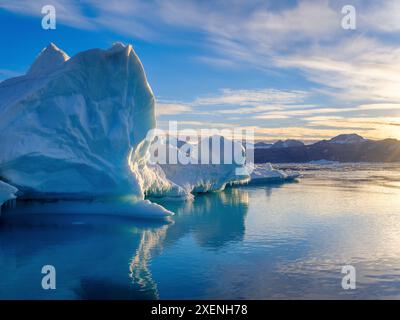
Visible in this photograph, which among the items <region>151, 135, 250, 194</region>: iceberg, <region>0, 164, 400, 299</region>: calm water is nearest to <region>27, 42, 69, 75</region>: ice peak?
<region>0, 164, 400, 299</region>: calm water

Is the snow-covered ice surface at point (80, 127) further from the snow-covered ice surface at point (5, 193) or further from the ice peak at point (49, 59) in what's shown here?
the snow-covered ice surface at point (5, 193)

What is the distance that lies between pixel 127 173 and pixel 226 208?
291 inches

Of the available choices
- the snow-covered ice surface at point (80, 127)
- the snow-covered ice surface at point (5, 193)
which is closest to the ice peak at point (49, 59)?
the snow-covered ice surface at point (80, 127)

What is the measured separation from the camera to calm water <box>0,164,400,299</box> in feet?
29.3

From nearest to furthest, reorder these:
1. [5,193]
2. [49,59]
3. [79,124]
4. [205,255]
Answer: [205,255]
[5,193]
[79,124]
[49,59]

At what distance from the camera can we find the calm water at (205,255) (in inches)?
352

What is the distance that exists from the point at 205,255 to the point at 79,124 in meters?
9.50

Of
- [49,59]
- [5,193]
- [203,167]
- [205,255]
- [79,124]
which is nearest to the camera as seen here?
[205,255]

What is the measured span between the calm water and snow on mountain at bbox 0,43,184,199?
5.91 feet

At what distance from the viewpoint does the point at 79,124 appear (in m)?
18.4

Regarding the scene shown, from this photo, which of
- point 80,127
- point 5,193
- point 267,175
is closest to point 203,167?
point 80,127

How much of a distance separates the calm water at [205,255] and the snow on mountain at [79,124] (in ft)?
5.91

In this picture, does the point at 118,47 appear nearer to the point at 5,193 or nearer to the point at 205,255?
the point at 5,193
